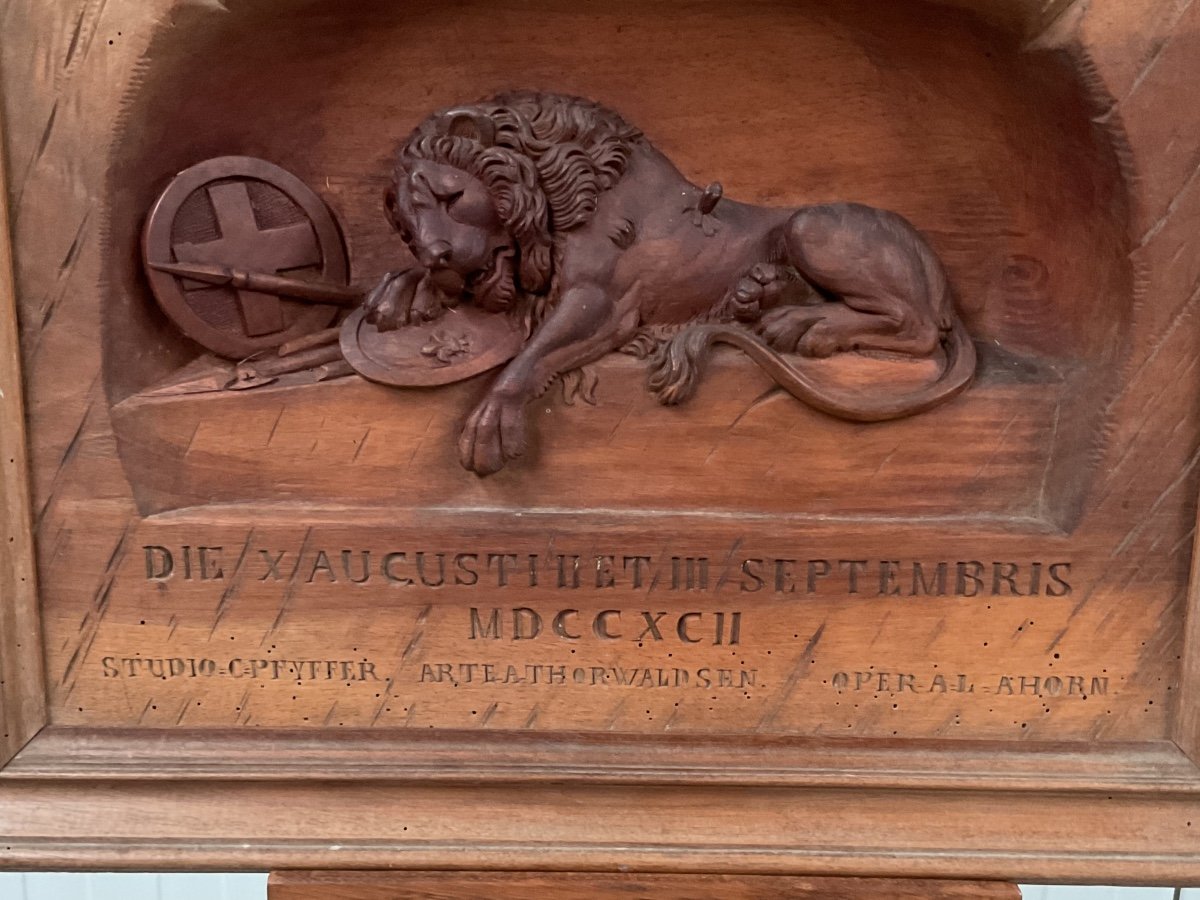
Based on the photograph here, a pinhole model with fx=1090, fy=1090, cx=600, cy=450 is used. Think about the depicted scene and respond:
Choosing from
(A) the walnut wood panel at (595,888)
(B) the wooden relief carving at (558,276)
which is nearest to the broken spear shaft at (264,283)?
(B) the wooden relief carving at (558,276)

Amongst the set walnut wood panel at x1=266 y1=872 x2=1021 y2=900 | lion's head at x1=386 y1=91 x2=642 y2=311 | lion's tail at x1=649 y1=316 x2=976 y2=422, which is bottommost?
walnut wood panel at x1=266 y1=872 x2=1021 y2=900

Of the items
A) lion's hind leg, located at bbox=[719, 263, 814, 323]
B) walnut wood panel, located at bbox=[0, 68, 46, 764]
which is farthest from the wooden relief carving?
walnut wood panel, located at bbox=[0, 68, 46, 764]

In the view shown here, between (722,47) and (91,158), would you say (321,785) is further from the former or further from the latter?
(722,47)

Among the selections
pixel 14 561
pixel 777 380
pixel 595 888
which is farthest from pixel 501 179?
pixel 595 888

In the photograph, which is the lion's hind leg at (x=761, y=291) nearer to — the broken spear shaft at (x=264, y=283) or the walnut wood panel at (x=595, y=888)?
the broken spear shaft at (x=264, y=283)

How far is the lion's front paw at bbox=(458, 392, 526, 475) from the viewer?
1.61m

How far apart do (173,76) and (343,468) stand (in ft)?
2.03

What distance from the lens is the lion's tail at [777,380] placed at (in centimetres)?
162

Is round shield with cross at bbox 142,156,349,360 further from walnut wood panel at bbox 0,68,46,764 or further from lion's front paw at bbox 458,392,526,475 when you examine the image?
lion's front paw at bbox 458,392,526,475

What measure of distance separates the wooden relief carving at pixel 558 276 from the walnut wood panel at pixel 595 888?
67cm

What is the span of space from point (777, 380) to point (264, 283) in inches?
31.4

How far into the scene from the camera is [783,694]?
170cm

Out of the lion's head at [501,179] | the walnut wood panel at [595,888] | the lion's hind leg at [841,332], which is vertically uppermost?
the lion's head at [501,179]

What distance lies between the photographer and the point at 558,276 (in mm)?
1664
